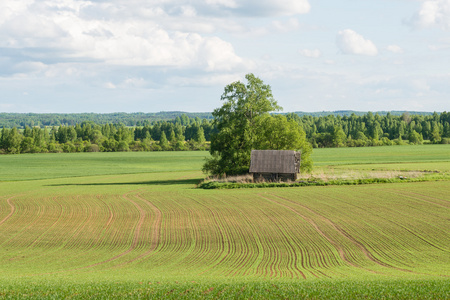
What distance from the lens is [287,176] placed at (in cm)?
5459

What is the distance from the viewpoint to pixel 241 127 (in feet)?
198

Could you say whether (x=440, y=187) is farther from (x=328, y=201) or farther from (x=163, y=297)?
(x=163, y=297)

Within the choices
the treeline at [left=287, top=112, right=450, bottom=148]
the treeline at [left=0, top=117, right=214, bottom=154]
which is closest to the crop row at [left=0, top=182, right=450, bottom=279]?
the treeline at [left=0, top=117, right=214, bottom=154]

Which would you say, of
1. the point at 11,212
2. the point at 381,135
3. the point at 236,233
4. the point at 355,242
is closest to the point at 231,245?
the point at 236,233

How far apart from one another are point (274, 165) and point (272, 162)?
1.66 ft

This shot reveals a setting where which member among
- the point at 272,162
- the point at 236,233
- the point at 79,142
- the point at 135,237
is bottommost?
the point at 79,142

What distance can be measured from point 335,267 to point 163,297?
959 centimetres

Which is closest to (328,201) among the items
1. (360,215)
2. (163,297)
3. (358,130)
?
(360,215)

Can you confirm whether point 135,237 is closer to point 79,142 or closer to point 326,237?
point 326,237

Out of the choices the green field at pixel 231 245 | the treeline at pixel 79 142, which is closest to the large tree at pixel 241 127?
the green field at pixel 231 245

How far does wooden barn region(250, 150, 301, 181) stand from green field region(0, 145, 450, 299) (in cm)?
996

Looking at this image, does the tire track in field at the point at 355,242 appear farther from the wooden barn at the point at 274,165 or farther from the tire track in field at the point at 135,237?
the wooden barn at the point at 274,165

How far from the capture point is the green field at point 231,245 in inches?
567

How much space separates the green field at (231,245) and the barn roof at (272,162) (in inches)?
395
